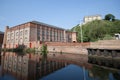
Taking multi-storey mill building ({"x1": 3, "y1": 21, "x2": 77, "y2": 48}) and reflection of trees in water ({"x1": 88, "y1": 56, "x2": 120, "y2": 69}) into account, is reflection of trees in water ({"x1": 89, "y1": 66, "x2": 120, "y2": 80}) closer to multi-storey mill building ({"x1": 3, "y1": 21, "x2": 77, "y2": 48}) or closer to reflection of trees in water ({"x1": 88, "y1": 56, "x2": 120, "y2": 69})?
reflection of trees in water ({"x1": 88, "y1": 56, "x2": 120, "y2": 69})

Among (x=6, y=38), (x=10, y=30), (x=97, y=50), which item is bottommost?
(x=97, y=50)

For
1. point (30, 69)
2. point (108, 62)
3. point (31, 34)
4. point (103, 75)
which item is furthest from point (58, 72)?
point (31, 34)

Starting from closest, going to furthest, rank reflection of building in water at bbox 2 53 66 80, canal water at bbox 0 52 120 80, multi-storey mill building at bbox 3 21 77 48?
canal water at bbox 0 52 120 80
reflection of building in water at bbox 2 53 66 80
multi-storey mill building at bbox 3 21 77 48

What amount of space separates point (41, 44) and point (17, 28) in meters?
15.6

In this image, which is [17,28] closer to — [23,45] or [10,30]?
[10,30]

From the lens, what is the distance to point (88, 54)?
→ 2500 centimetres

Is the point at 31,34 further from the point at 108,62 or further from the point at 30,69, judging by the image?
the point at 108,62

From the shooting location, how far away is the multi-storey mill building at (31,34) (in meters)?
38.4

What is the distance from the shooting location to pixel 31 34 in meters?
38.6

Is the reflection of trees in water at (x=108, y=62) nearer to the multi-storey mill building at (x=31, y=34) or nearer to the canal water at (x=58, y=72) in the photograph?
the canal water at (x=58, y=72)

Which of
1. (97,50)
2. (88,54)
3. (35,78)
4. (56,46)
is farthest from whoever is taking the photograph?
(56,46)

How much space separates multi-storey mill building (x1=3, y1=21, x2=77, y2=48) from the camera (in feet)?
126

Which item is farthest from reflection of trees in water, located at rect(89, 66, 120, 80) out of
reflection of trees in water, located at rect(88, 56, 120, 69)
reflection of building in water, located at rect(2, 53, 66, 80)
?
reflection of building in water, located at rect(2, 53, 66, 80)

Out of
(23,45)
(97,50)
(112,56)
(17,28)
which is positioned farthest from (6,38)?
(112,56)
